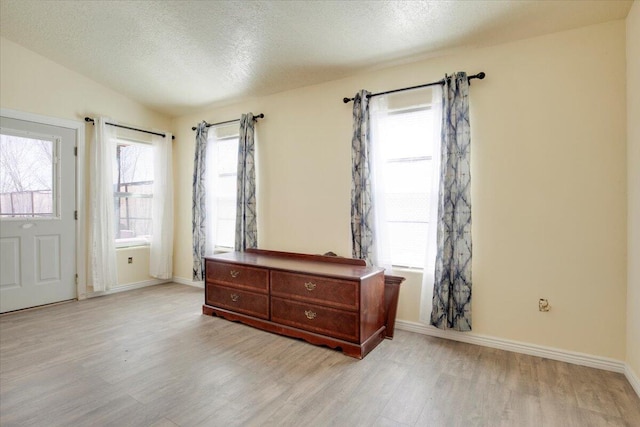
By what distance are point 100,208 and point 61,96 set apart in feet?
4.44

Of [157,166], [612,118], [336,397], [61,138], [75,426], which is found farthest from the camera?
[157,166]

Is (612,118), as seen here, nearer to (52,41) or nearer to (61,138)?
(52,41)

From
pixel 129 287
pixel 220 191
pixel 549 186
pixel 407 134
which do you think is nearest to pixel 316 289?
pixel 407 134

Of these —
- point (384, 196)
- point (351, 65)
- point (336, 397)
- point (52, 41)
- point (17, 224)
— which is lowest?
point (336, 397)

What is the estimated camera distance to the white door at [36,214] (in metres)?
3.48

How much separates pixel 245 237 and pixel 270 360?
1803 mm

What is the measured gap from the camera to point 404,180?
308 centimetres

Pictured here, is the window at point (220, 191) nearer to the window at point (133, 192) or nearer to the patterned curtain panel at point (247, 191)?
the patterned curtain panel at point (247, 191)

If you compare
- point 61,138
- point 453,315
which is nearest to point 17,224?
point 61,138

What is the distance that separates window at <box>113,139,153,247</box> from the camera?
4508mm

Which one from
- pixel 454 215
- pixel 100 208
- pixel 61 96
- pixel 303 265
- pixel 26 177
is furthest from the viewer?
pixel 100 208

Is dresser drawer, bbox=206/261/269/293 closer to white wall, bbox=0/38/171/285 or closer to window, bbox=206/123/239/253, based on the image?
window, bbox=206/123/239/253

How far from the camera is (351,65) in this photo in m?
3.19

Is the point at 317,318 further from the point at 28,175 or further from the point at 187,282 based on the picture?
the point at 28,175
